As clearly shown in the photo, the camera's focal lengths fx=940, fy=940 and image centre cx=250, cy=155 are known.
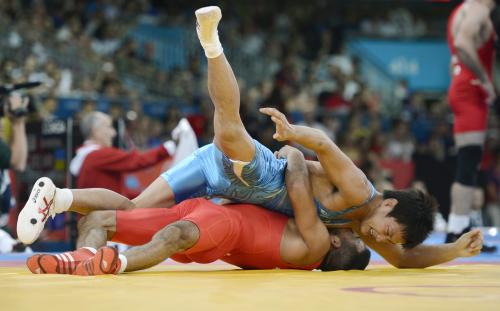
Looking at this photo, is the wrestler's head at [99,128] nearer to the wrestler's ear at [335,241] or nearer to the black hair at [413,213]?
the wrestler's ear at [335,241]

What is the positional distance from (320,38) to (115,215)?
14.3 meters

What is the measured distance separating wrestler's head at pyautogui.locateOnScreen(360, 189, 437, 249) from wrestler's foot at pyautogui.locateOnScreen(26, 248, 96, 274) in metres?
1.41

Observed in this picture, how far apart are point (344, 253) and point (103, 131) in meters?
3.49

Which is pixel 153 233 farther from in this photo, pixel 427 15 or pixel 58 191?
pixel 427 15

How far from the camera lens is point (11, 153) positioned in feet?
23.9

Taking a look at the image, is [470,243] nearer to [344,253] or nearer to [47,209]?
[344,253]

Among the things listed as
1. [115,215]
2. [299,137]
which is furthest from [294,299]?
[115,215]

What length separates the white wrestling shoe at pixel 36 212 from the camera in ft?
13.7

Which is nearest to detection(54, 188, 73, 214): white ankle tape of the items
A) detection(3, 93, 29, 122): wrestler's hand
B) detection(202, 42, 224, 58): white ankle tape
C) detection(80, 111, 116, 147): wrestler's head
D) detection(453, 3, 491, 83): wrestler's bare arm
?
detection(202, 42, 224, 58): white ankle tape

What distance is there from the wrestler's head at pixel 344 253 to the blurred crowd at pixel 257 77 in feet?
15.1

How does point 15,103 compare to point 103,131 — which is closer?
point 15,103

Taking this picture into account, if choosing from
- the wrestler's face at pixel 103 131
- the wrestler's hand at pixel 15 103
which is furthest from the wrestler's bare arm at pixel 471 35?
the wrestler's hand at pixel 15 103

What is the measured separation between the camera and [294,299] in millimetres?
3129

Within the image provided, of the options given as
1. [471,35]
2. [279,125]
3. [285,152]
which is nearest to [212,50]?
[279,125]
